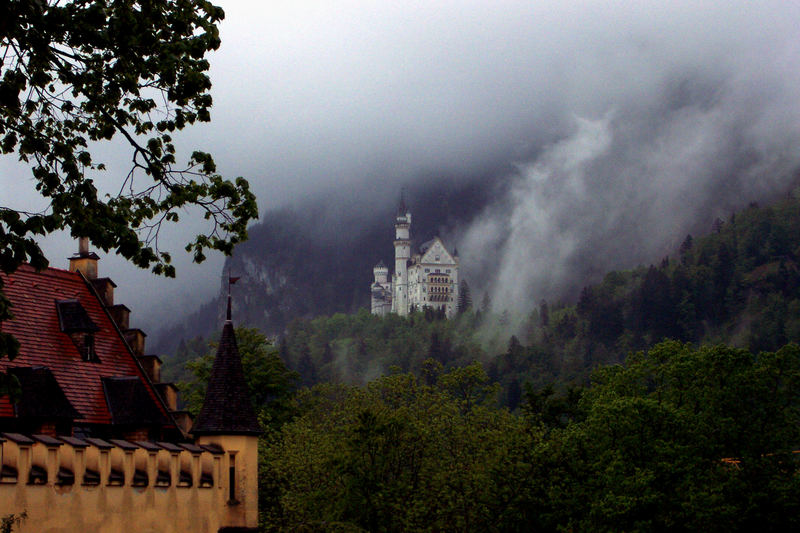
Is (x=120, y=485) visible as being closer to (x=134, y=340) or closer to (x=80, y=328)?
(x=80, y=328)

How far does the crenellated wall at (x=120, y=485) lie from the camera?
3186cm

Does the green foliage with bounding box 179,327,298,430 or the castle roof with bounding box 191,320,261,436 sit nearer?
the castle roof with bounding box 191,320,261,436

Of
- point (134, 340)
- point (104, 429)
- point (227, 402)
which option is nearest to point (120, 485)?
point (104, 429)

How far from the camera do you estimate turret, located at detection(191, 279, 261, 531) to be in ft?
133

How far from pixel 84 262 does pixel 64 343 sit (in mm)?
6255

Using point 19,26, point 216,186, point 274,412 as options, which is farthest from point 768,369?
point 19,26

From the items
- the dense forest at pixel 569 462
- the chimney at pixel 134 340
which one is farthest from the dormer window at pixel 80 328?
the dense forest at pixel 569 462

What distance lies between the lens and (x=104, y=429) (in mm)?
41531

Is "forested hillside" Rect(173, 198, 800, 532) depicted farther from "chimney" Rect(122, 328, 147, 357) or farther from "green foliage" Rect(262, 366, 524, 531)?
"chimney" Rect(122, 328, 147, 357)

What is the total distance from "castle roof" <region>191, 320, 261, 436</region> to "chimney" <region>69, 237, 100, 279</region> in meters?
8.54

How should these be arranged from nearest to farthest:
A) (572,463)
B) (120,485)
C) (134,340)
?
(120,485), (134,340), (572,463)

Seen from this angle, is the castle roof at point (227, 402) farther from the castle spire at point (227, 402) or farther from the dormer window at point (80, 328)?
the dormer window at point (80, 328)

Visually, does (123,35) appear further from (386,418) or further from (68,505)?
(386,418)

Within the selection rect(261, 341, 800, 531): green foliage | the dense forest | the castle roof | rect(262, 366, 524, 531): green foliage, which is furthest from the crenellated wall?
rect(261, 341, 800, 531): green foliage
